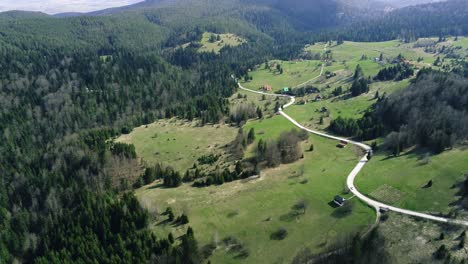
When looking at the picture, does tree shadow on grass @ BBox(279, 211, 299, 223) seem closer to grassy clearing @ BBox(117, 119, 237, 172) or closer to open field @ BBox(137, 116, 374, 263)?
open field @ BBox(137, 116, 374, 263)

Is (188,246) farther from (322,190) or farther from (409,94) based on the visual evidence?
(409,94)

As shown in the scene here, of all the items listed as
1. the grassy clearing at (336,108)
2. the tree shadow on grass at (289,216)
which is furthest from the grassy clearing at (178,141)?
the tree shadow on grass at (289,216)

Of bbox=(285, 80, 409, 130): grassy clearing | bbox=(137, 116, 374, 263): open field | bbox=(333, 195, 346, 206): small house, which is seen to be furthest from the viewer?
bbox=(285, 80, 409, 130): grassy clearing

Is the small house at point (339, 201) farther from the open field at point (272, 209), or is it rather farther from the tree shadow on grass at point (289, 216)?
the tree shadow on grass at point (289, 216)

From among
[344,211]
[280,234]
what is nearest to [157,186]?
[280,234]

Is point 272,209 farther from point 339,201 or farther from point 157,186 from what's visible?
point 157,186

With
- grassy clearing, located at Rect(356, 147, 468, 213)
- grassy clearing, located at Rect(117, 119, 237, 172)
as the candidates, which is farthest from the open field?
grassy clearing, located at Rect(117, 119, 237, 172)
